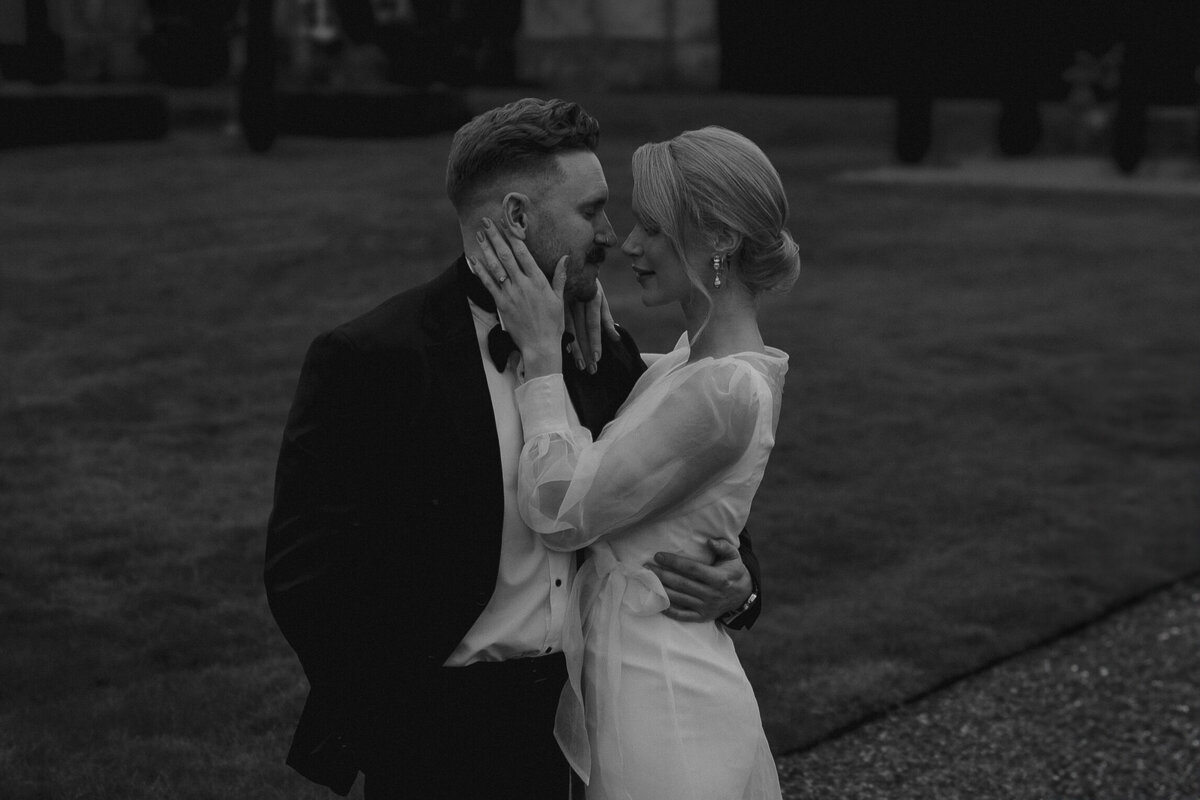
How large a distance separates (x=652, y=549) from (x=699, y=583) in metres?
0.12

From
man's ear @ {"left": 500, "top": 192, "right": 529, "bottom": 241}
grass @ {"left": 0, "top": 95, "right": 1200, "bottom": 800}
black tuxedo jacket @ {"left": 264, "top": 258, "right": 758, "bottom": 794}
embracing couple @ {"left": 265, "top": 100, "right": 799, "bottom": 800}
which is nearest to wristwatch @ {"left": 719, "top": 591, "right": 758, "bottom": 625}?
embracing couple @ {"left": 265, "top": 100, "right": 799, "bottom": 800}

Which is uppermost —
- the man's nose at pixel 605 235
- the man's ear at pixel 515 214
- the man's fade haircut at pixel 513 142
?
the man's fade haircut at pixel 513 142

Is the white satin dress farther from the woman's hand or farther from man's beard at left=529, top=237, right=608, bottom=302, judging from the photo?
man's beard at left=529, top=237, right=608, bottom=302

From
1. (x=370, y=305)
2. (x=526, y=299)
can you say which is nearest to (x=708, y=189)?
(x=526, y=299)

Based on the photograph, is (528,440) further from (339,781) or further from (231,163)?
(231,163)

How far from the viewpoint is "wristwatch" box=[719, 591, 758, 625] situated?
3.35 meters

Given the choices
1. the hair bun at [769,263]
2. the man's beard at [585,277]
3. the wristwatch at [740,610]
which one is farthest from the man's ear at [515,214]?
the wristwatch at [740,610]

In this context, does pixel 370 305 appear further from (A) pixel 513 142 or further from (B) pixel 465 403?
(A) pixel 513 142

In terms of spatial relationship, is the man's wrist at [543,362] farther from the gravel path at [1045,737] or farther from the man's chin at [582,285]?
the gravel path at [1045,737]

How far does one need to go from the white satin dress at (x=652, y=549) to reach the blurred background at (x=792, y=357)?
210 centimetres

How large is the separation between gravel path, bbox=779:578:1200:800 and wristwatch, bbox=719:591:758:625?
1.90m

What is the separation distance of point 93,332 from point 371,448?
26.9 ft

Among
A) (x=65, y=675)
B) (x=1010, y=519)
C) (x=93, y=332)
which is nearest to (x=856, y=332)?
(x=1010, y=519)

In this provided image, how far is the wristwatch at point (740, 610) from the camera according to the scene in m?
3.35
